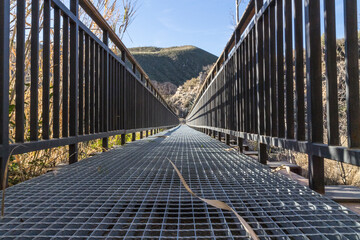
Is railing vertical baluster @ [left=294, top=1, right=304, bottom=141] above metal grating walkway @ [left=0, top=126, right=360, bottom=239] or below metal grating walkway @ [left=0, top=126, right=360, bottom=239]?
above

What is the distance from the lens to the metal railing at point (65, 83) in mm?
1378

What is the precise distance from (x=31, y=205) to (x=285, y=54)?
165 centimetres

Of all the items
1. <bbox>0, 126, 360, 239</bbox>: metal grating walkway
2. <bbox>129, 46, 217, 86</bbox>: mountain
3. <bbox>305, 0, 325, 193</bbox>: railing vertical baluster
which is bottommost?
<bbox>0, 126, 360, 239</bbox>: metal grating walkway

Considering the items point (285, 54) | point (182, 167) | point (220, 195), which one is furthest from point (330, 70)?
point (182, 167)

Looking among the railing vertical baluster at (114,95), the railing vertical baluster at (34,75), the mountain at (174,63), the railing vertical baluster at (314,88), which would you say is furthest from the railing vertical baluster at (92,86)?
the mountain at (174,63)

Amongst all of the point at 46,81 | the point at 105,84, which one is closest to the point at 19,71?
the point at 46,81

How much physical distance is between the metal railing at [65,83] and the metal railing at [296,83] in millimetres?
1578

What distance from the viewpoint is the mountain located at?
62.4m

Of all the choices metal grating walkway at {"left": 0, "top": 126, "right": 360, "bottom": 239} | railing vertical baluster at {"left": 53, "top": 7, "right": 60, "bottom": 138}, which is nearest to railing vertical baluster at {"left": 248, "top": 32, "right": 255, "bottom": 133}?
metal grating walkway at {"left": 0, "top": 126, "right": 360, "bottom": 239}

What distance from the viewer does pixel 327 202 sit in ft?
3.53

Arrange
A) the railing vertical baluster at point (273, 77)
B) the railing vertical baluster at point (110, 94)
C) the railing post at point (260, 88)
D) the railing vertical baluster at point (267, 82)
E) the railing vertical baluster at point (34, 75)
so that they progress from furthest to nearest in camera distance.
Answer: the railing vertical baluster at point (110, 94)
the railing post at point (260, 88)
the railing vertical baluster at point (267, 82)
the railing vertical baluster at point (273, 77)
the railing vertical baluster at point (34, 75)

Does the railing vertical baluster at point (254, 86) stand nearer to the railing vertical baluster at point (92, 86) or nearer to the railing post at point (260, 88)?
the railing post at point (260, 88)

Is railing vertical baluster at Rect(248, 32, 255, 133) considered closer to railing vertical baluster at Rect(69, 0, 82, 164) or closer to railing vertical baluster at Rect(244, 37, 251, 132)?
railing vertical baluster at Rect(244, 37, 251, 132)

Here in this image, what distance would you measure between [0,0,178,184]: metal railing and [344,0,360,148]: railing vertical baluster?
5.32 ft
